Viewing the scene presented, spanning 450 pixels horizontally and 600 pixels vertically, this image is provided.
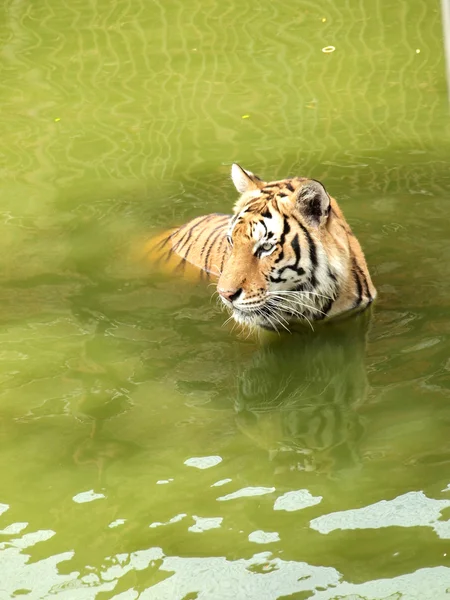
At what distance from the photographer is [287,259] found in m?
4.95

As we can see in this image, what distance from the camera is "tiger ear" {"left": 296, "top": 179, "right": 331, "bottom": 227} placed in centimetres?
487

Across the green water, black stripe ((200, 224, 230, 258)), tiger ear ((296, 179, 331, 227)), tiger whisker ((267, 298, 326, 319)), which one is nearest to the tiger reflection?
the green water

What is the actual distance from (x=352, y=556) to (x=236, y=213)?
1.95 meters

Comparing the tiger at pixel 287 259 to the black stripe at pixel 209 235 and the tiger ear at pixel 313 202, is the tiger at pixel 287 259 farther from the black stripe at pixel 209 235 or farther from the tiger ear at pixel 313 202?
the black stripe at pixel 209 235

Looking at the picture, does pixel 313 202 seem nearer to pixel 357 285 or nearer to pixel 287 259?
pixel 287 259

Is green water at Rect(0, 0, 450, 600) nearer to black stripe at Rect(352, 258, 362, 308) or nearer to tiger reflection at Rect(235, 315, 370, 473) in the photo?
tiger reflection at Rect(235, 315, 370, 473)

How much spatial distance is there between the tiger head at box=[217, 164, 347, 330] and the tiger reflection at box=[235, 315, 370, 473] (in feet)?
0.62

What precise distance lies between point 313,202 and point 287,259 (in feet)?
0.88

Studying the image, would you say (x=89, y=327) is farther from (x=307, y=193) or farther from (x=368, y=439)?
(x=368, y=439)

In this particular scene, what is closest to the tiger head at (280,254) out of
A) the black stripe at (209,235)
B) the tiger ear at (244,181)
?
the tiger ear at (244,181)

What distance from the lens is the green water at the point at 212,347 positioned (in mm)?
3744

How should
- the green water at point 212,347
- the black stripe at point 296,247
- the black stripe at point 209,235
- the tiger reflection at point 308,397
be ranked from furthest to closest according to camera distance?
1. the black stripe at point 209,235
2. the black stripe at point 296,247
3. the tiger reflection at point 308,397
4. the green water at point 212,347

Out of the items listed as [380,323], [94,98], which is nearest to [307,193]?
[380,323]

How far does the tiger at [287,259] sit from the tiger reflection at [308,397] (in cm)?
13
